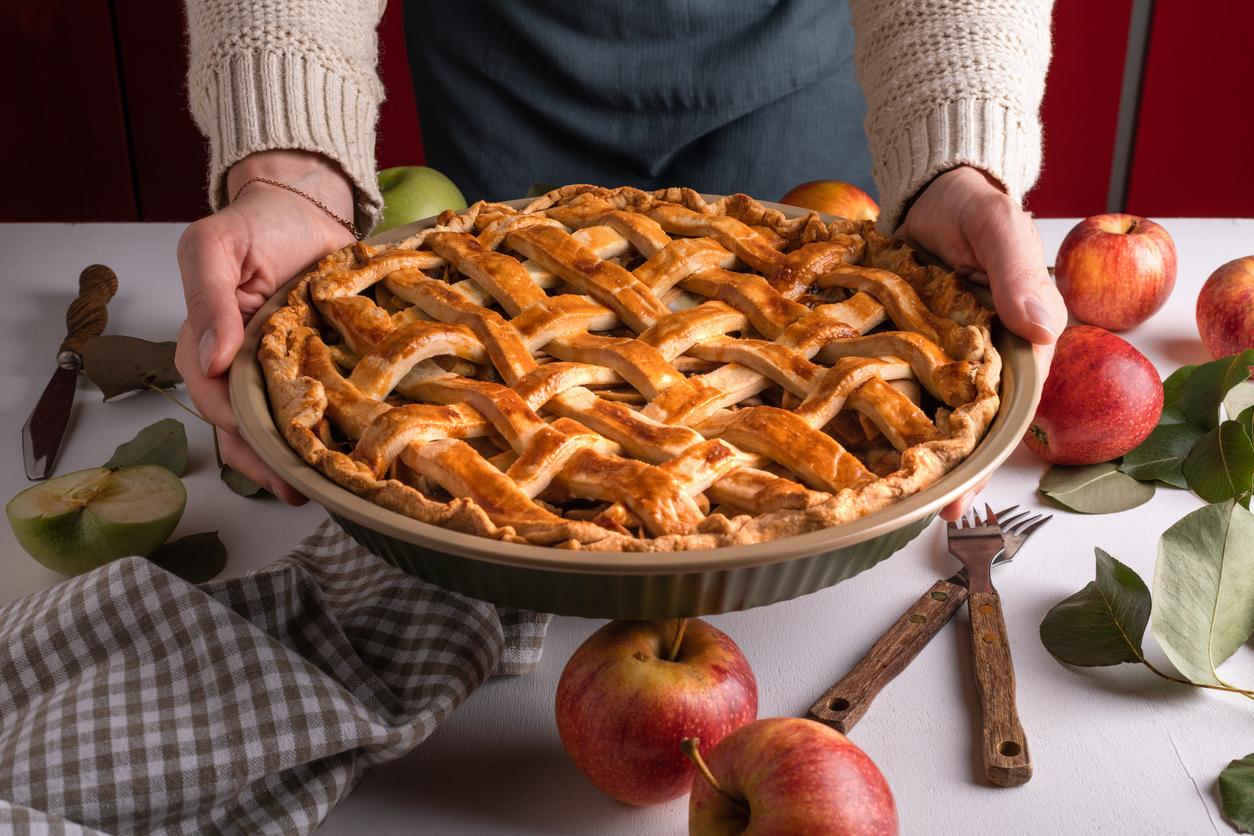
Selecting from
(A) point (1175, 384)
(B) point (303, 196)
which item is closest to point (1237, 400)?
(A) point (1175, 384)

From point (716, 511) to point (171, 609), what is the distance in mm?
376

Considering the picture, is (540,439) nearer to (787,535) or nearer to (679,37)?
(787,535)

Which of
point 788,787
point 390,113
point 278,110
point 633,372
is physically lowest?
point 390,113

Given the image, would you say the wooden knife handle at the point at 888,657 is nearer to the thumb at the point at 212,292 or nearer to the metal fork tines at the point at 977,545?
the metal fork tines at the point at 977,545

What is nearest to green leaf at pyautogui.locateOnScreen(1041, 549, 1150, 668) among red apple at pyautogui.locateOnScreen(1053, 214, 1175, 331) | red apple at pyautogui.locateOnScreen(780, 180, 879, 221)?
red apple at pyautogui.locateOnScreen(1053, 214, 1175, 331)

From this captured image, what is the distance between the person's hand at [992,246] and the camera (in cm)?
87

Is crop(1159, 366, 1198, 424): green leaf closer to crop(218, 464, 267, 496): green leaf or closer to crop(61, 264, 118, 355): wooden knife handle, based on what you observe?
crop(218, 464, 267, 496): green leaf

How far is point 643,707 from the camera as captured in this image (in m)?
0.70

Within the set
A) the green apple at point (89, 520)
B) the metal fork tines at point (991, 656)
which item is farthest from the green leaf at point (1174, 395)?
the green apple at point (89, 520)

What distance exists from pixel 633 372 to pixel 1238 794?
0.48 m

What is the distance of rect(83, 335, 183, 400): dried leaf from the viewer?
117cm

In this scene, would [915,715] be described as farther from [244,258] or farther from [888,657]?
[244,258]

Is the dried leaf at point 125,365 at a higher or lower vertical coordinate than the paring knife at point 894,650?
higher

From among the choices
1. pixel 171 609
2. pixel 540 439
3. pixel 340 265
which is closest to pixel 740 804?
pixel 540 439
